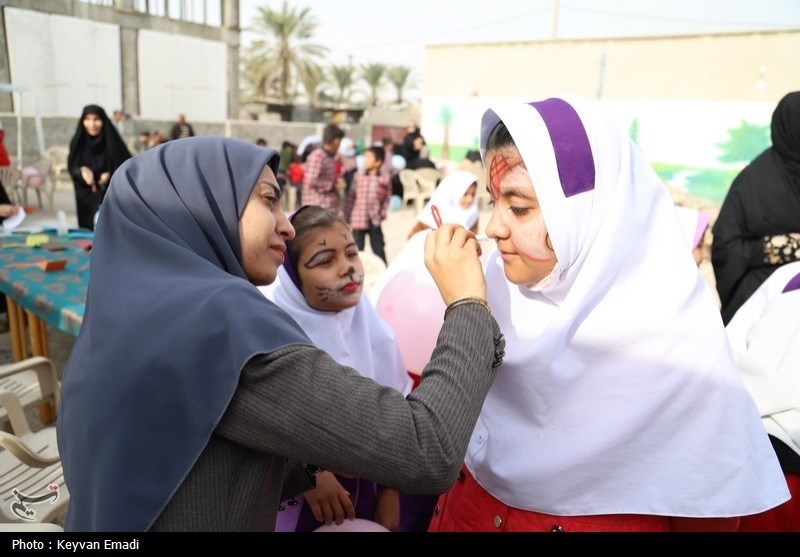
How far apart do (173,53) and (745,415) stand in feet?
76.2

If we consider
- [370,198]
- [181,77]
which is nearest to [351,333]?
[370,198]

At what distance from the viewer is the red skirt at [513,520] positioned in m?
1.28

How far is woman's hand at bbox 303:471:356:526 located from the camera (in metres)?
1.63

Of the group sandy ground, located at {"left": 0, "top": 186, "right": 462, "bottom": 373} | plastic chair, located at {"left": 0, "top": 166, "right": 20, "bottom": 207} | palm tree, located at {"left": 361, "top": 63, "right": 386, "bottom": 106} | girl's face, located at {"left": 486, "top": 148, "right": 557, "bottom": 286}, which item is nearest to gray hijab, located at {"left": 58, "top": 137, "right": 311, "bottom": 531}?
girl's face, located at {"left": 486, "top": 148, "right": 557, "bottom": 286}

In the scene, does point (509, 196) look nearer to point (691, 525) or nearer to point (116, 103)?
point (691, 525)

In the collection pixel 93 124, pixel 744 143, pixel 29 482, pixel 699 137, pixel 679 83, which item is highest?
pixel 679 83

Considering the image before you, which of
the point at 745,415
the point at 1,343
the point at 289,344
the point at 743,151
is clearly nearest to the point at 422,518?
the point at 745,415

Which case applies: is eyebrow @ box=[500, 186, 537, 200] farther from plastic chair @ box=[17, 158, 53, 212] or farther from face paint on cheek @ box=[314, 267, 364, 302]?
plastic chair @ box=[17, 158, 53, 212]

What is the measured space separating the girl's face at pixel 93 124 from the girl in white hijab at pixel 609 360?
22.0 ft

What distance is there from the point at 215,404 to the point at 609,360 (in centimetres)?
80

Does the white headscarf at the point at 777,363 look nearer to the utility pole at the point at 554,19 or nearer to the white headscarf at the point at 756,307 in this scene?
the white headscarf at the point at 756,307

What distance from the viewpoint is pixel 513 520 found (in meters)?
1.36

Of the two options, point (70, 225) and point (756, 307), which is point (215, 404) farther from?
point (70, 225)
